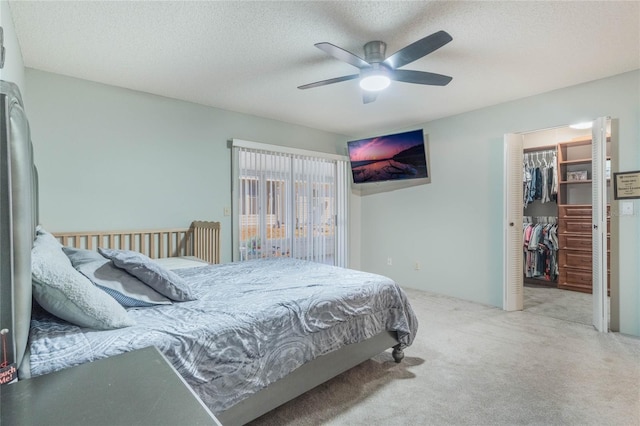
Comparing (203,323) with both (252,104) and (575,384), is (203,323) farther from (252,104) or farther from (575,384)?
(252,104)

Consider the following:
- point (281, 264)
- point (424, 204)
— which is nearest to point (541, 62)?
point (424, 204)

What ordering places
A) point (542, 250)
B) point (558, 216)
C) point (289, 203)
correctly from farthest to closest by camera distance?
point (542, 250) → point (558, 216) → point (289, 203)

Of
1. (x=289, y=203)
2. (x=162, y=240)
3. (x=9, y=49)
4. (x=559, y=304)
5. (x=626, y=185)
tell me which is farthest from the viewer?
(x=289, y=203)

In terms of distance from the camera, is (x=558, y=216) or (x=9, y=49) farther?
(x=558, y=216)

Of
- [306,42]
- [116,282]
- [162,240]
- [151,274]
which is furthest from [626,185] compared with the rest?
[162,240]

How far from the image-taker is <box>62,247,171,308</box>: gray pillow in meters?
1.63

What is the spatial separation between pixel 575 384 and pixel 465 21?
2.54 meters

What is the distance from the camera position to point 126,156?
3354 millimetres

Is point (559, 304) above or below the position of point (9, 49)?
below

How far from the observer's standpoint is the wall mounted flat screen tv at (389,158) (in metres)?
4.41

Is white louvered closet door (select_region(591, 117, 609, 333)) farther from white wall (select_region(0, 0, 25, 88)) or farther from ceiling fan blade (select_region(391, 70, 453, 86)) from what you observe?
white wall (select_region(0, 0, 25, 88))

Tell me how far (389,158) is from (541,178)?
251 centimetres

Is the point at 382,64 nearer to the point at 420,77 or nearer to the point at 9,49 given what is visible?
the point at 420,77

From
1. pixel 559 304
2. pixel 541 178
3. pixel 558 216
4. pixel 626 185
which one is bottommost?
pixel 559 304
